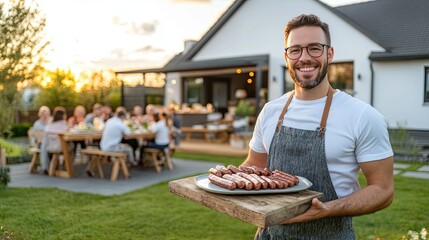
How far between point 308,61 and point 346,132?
0.32 m

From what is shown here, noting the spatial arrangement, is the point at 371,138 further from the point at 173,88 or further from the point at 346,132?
the point at 173,88

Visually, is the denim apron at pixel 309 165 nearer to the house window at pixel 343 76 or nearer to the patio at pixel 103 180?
the patio at pixel 103 180

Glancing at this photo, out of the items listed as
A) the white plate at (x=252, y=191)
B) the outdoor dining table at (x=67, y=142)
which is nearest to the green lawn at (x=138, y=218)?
the outdoor dining table at (x=67, y=142)

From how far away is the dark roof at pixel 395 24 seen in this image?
12.3 feet

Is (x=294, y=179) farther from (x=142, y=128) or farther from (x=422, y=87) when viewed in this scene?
(x=142, y=128)

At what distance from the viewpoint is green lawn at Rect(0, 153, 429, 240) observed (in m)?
4.65

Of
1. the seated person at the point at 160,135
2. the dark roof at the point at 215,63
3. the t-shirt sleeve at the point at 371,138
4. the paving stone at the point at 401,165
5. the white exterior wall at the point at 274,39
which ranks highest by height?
the white exterior wall at the point at 274,39

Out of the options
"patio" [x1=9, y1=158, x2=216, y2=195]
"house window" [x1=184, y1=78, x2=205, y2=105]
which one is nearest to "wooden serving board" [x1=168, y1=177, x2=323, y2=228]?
"patio" [x1=9, y1=158, x2=216, y2=195]

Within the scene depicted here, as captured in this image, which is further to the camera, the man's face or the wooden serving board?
the man's face

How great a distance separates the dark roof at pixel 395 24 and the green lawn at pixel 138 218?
2.02 m

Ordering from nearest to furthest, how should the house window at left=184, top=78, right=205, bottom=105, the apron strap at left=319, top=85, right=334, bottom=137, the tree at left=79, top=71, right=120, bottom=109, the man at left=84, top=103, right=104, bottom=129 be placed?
the apron strap at left=319, top=85, right=334, bottom=137 < the man at left=84, top=103, right=104, bottom=129 < the house window at left=184, top=78, right=205, bottom=105 < the tree at left=79, top=71, right=120, bottom=109

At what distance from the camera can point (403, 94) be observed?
4.28 meters

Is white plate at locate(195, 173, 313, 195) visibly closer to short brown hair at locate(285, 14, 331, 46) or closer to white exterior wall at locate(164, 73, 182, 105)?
short brown hair at locate(285, 14, 331, 46)

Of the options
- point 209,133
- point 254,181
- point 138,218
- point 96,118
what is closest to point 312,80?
point 254,181
